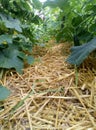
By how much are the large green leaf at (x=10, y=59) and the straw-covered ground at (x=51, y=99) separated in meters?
0.04

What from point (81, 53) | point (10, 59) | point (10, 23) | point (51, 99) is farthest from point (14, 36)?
point (51, 99)

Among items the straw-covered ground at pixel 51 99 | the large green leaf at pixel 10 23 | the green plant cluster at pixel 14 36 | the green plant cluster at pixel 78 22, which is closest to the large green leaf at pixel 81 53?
the straw-covered ground at pixel 51 99

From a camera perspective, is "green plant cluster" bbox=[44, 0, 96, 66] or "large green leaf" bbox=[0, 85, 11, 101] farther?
"green plant cluster" bbox=[44, 0, 96, 66]

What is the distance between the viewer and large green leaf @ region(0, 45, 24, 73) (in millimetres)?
1218

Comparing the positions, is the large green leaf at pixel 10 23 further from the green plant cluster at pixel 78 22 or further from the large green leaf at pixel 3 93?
the large green leaf at pixel 3 93

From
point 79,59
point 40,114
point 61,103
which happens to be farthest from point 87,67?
point 40,114

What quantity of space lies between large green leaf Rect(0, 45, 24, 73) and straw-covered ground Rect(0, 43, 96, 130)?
0.04 metres

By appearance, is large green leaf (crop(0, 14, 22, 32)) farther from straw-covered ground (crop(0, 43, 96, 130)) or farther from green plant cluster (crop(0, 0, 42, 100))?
straw-covered ground (crop(0, 43, 96, 130))

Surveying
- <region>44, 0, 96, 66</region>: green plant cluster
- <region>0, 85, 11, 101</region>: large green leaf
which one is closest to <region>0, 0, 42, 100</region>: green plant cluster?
<region>0, 85, 11, 101</region>: large green leaf

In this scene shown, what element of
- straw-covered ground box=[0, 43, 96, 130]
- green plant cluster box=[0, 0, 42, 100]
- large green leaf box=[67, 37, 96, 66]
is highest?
green plant cluster box=[0, 0, 42, 100]

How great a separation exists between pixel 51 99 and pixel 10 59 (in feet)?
1.25

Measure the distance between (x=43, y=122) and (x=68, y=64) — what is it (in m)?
0.51

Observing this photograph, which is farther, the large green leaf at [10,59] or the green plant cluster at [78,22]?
the green plant cluster at [78,22]

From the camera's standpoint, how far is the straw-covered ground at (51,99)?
87 centimetres
